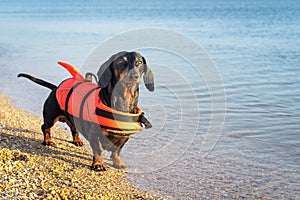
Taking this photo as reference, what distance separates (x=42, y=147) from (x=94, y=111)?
126 centimetres

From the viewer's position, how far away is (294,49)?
700 inches

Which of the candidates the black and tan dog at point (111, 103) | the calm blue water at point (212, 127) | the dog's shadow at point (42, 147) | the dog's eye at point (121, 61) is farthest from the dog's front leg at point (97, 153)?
the dog's eye at point (121, 61)

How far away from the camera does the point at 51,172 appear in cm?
481

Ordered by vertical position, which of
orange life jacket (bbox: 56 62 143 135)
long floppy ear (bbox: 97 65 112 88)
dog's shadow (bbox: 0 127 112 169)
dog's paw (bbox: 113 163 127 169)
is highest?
long floppy ear (bbox: 97 65 112 88)

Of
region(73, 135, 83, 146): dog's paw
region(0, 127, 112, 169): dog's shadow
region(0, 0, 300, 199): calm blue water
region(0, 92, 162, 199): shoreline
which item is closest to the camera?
region(0, 92, 162, 199): shoreline

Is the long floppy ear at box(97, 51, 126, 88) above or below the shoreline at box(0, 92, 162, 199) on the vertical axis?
above

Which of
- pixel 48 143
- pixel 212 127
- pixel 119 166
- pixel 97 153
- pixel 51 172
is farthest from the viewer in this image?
pixel 212 127

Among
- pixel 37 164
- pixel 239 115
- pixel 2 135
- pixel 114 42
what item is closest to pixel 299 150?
pixel 239 115

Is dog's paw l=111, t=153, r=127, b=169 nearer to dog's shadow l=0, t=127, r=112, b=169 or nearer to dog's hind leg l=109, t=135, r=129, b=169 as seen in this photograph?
dog's hind leg l=109, t=135, r=129, b=169

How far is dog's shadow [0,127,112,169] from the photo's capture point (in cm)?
550

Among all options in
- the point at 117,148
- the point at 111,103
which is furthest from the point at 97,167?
the point at 111,103

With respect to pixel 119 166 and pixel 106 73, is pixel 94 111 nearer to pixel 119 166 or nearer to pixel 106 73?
pixel 106 73

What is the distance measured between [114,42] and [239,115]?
12.1 m

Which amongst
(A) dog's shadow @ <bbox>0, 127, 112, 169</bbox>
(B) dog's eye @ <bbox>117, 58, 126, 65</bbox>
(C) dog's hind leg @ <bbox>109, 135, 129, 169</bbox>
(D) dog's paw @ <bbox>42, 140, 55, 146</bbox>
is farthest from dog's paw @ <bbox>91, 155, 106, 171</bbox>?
(B) dog's eye @ <bbox>117, 58, 126, 65</bbox>
